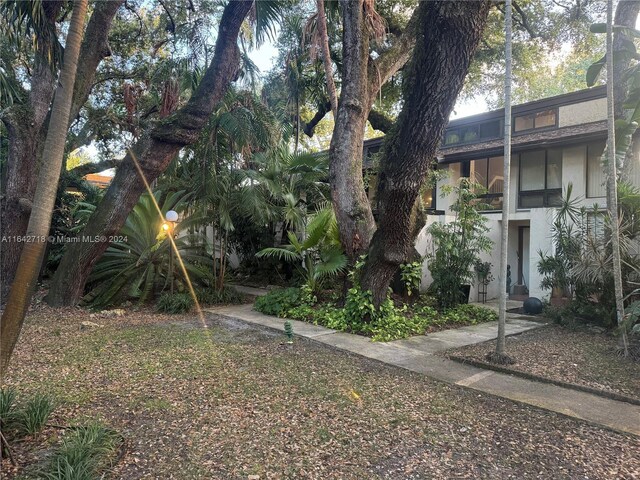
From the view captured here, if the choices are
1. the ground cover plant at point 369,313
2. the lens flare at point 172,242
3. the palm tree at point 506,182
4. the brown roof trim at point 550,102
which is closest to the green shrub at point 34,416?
the ground cover plant at point 369,313

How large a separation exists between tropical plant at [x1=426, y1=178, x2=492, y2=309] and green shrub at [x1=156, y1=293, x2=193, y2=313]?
5344 mm

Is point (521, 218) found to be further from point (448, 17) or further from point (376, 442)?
point (376, 442)

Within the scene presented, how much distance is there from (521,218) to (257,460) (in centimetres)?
1215

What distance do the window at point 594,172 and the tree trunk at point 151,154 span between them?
10354mm

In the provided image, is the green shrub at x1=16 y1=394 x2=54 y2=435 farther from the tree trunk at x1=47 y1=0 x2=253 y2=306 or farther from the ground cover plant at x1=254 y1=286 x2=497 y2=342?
the tree trunk at x1=47 y1=0 x2=253 y2=306

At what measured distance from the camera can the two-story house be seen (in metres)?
10.9

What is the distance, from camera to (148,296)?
32.7ft

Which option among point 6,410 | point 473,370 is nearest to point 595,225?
point 473,370

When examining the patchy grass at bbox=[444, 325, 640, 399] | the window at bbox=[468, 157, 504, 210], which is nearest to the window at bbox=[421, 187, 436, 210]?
the window at bbox=[468, 157, 504, 210]

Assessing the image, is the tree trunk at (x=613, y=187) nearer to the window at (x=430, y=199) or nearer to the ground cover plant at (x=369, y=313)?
the ground cover plant at (x=369, y=313)

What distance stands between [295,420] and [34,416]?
1999 mm

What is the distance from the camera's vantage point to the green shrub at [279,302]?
8.90 meters

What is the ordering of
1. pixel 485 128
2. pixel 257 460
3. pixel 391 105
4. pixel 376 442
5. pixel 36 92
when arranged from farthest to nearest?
pixel 391 105 → pixel 485 128 → pixel 36 92 → pixel 376 442 → pixel 257 460

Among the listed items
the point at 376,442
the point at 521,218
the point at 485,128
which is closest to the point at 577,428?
the point at 376,442
